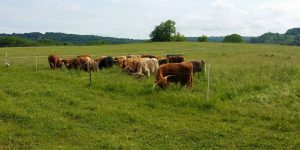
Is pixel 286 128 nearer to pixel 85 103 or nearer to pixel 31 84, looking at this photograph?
pixel 85 103

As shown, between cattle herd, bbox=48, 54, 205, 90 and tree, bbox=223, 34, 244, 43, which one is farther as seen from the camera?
tree, bbox=223, 34, 244, 43

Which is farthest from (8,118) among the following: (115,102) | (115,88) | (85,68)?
(85,68)

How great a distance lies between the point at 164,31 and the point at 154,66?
84200 mm

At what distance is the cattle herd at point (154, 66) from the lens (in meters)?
16.5

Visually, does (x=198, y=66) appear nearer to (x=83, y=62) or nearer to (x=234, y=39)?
(x=83, y=62)

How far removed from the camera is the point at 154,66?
22734 mm

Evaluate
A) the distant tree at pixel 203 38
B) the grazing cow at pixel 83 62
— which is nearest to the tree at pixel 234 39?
the distant tree at pixel 203 38

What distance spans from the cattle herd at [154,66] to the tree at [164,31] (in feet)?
251

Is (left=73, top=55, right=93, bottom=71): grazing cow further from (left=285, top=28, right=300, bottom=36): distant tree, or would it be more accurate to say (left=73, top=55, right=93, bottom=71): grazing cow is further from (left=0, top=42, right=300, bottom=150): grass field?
(left=285, top=28, right=300, bottom=36): distant tree

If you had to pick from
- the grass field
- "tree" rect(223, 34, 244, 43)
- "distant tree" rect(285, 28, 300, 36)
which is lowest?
the grass field

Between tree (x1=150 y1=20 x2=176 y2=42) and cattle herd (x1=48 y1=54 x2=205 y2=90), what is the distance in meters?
76.7

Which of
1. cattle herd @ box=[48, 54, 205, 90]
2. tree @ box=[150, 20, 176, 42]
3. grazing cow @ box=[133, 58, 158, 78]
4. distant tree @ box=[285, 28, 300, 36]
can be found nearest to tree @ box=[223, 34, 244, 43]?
tree @ box=[150, 20, 176, 42]

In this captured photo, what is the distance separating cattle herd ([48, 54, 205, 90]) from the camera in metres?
16.5

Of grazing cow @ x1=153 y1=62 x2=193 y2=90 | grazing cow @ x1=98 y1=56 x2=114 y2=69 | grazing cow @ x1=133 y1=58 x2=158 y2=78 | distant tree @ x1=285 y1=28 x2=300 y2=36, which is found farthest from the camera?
distant tree @ x1=285 y1=28 x2=300 y2=36
